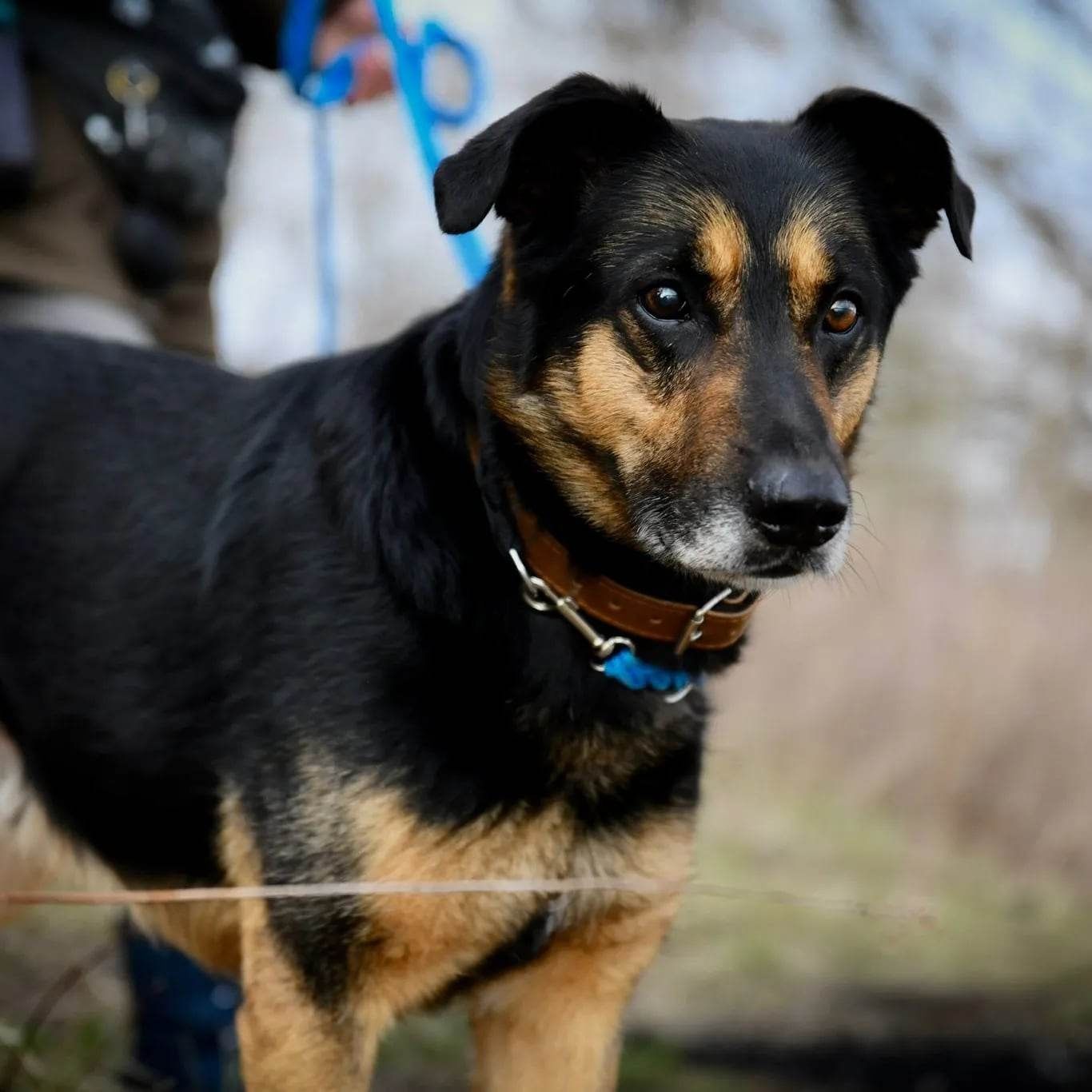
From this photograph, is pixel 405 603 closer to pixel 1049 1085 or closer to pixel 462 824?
pixel 462 824

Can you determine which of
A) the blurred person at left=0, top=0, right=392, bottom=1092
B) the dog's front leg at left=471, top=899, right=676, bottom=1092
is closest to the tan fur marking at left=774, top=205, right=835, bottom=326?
the dog's front leg at left=471, top=899, right=676, bottom=1092

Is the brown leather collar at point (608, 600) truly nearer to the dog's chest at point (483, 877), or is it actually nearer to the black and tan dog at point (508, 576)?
the black and tan dog at point (508, 576)

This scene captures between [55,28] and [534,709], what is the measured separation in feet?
7.03

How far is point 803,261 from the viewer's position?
2.46 meters

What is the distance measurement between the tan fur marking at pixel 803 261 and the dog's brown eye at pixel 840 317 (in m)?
0.06

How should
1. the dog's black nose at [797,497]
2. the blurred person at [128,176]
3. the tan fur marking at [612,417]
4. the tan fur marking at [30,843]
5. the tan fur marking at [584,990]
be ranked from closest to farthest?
1. the dog's black nose at [797,497]
2. the tan fur marking at [612,417]
3. the tan fur marking at [584,990]
4. the tan fur marking at [30,843]
5. the blurred person at [128,176]

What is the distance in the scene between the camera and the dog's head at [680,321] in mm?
2307

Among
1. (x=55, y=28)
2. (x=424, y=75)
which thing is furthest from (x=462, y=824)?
(x=55, y=28)

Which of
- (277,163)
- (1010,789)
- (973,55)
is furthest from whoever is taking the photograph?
(277,163)

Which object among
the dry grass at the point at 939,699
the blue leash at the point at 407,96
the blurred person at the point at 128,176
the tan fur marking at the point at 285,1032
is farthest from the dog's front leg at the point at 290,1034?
the dry grass at the point at 939,699

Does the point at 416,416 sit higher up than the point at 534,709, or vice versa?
the point at 416,416

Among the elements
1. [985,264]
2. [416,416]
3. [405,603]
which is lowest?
[985,264]

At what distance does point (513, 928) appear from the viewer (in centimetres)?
249

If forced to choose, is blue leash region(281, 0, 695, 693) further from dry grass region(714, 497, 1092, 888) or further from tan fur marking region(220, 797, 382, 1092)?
dry grass region(714, 497, 1092, 888)
